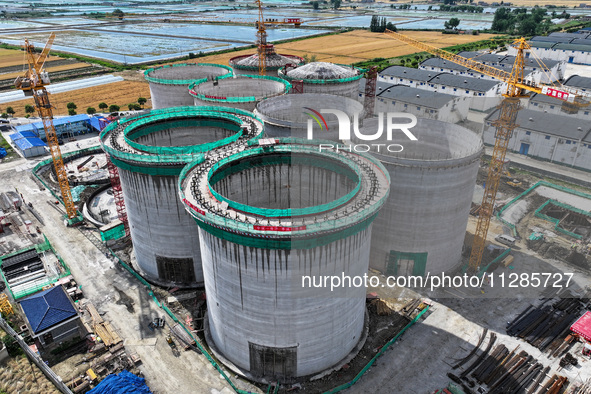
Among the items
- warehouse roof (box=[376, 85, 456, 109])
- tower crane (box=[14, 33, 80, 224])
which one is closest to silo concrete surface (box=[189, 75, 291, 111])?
tower crane (box=[14, 33, 80, 224])

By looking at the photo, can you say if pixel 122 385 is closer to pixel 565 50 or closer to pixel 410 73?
pixel 410 73

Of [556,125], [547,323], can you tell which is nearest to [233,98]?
[547,323]

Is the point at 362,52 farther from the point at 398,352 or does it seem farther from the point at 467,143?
the point at 398,352

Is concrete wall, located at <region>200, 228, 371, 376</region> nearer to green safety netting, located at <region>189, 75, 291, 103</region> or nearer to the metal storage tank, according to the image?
green safety netting, located at <region>189, 75, 291, 103</region>

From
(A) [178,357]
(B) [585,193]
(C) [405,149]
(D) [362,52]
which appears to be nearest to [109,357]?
(A) [178,357]

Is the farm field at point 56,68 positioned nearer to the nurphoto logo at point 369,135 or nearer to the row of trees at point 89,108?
the row of trees at point 89,108

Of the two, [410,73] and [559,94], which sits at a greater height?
[559,94]
